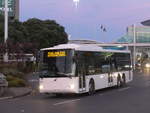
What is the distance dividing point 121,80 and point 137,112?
15454 mm

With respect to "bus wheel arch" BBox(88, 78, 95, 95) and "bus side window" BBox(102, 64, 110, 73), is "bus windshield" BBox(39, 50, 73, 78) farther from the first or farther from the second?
"bus side window" BBox(102, 64, 110, 73)

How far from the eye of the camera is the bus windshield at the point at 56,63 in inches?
908

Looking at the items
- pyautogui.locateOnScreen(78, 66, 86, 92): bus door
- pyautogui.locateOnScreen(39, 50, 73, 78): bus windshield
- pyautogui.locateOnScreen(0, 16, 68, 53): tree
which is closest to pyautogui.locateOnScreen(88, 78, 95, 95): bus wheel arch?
pyautogui.locateOnScreen(78, 66, 86, 92): bus door

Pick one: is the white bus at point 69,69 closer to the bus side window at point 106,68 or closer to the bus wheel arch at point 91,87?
the bus wheel arch at point 91,87

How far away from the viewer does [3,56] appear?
5325 centimetres

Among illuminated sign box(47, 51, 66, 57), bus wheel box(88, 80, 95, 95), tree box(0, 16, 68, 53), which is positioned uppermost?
tree box(0, 16, 68, 53)

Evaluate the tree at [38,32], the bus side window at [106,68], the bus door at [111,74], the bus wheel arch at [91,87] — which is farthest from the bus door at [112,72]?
the tree at [38,32]

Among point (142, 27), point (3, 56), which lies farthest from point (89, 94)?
point (142, 27)

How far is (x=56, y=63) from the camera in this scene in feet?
76.5

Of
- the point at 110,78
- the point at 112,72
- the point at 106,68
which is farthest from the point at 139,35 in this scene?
the point at 106,68

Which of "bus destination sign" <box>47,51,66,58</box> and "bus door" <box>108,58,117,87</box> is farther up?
"bus destination sign" <box>47,51,66,58</box>

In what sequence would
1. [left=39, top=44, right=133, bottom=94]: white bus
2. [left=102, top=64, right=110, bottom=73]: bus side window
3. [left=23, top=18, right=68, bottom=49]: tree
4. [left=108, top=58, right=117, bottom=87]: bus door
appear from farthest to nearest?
1. [left=23, top=18, right=68, bottom=49]: tree
2. [left=108, top=58, right=117, bottom=87]: bus door
3. [left=102, top=64, right=110, bottom=73]: bus side window
4. [left=39, top=44, right=133, bottom=94]: white bus

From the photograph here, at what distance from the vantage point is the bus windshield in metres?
23.1

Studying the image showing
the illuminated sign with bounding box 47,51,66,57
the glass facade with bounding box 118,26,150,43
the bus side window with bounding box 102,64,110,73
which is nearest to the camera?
the illuminated sign with bounding box 47,51,66,57
